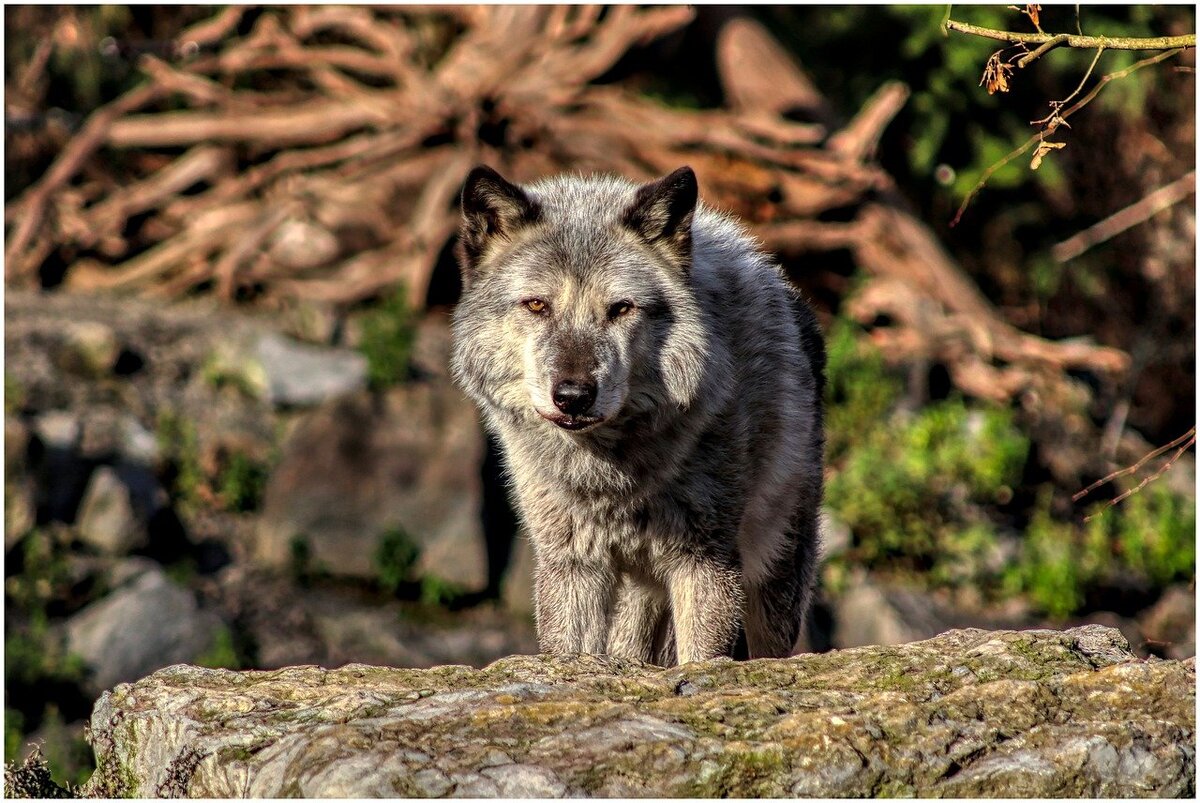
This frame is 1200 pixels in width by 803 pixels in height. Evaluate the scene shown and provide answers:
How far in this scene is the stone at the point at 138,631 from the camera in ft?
28.7

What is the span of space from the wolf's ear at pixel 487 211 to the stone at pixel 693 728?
1.73 metres

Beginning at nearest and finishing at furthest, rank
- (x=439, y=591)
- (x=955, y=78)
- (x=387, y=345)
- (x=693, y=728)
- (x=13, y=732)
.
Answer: (x=693, y=728) → (x=13, y=732) → (x=439, y=591) → (x=387, y=345) → (x=955, y=78)

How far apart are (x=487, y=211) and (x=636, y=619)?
175 cm

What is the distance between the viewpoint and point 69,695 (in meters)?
8.59

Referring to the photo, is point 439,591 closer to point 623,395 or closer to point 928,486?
point 928,486

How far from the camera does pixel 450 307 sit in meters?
12.1

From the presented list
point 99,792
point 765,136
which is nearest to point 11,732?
point 99,792

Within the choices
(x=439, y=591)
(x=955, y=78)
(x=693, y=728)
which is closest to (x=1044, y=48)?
(x=693, y=728)

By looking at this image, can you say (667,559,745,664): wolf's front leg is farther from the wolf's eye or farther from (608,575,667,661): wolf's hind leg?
the wolf's eye

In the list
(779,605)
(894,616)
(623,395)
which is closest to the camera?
(623,395)

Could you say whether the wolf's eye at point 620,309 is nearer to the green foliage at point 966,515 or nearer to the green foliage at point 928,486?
the green foliage at point 966,515

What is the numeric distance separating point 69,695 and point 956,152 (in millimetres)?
9644

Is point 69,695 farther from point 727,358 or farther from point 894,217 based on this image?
point 894,217

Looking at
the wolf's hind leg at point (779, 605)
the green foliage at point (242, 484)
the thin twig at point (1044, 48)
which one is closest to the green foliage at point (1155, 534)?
the wolf's hind leg at point (779, 605)
